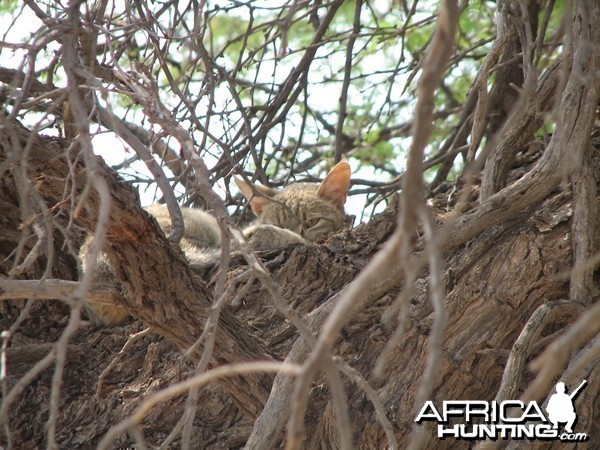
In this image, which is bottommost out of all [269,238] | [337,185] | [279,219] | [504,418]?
[504,418]

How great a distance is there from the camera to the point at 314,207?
17.7 ft

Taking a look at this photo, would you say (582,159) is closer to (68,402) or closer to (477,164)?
(477,164)

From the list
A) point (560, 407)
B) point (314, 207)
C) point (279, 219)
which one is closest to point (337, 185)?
point (314, 207)

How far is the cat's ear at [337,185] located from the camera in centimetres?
526

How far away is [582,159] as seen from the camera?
3.43 meters

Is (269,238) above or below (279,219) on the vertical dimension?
below

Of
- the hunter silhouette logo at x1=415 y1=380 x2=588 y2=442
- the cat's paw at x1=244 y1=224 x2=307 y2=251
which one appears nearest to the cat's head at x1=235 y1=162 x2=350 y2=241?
the cat's paw at x1=244 y1=224 x2=307 y2=251

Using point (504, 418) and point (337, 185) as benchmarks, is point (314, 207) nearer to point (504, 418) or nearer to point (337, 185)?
point (337, 185)

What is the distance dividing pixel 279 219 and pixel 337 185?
0.44 metres

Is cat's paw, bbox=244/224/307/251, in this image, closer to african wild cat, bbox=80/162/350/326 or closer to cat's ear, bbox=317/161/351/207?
african wild cat, bbox=80/162/350/326

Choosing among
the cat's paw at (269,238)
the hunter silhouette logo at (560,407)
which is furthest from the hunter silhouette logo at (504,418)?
the cat's paw at (269,238)

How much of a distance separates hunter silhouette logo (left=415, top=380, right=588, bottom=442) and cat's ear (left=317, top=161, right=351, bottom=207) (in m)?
2.24

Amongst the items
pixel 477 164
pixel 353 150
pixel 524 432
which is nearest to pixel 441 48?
pixel 477 164

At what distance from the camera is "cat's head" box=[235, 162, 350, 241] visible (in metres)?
5.29
